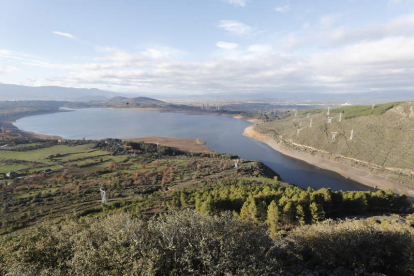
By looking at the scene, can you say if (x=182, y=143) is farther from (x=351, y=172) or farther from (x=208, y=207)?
A: (x=208, y=207)

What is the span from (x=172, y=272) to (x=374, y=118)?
110343 millimetres

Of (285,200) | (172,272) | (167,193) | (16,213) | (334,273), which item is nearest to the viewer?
(172,272)

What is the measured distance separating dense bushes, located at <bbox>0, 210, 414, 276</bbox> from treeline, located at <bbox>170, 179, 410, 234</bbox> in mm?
8503

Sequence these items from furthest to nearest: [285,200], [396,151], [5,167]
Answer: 1. [396,151]
2. [5,167]
3. [285,200]

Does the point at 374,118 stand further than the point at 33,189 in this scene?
Yes

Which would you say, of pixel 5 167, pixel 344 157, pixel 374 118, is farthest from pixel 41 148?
pixel 374 118

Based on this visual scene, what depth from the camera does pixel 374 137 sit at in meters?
75.4

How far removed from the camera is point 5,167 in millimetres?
53625

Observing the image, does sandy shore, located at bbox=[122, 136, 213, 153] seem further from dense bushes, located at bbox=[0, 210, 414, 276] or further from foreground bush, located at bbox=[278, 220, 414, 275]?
dense bushes, located at bbox=[0, 210, 414, 276]

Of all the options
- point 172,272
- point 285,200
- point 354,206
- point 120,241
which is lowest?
point 354,206

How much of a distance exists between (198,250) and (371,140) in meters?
91.0

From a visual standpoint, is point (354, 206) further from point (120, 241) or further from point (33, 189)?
point (33, 189)

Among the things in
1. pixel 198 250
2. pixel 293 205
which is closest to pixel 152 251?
pixel 198 250

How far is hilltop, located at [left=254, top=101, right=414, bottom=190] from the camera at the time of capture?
6234 centimetres
